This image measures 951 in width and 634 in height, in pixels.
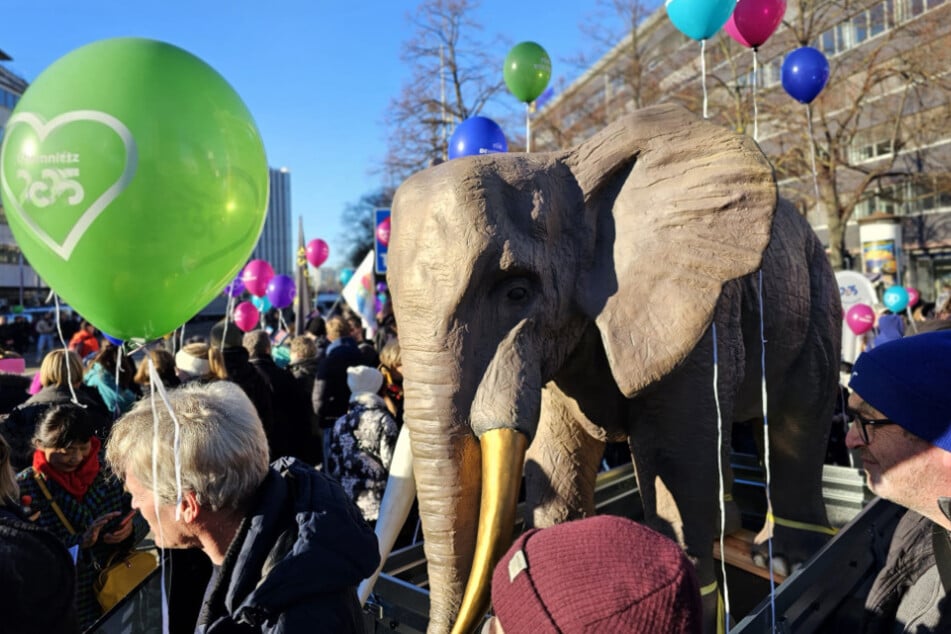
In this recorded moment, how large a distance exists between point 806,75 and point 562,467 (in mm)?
5965

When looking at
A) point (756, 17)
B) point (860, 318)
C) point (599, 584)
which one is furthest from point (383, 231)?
point (599, 584)

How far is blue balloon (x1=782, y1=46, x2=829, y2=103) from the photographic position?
688 centimetres

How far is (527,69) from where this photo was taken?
629cm

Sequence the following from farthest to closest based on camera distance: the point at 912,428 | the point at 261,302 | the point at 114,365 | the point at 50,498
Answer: the point at 261,302, the point at 114,365, the point at 50,498, the point at 912,428

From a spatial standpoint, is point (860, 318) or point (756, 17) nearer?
point (756, 17)

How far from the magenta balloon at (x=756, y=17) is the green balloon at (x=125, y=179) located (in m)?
4.24

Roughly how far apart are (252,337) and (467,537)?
399cm

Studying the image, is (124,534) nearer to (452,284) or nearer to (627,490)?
(452,284)

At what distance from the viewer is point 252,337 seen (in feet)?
18.6

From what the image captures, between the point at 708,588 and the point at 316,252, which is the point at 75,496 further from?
the point at 316,252

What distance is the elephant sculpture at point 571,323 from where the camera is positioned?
213 centimetres

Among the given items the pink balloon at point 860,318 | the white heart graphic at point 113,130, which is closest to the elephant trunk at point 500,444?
the white heart graphic at point 113,130

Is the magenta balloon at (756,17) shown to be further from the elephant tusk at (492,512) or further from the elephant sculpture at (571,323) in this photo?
the elephant tusk at (492,512)

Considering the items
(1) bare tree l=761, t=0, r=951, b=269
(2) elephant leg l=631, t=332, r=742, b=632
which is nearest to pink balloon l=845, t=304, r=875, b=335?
(2) elephant leg l=631, t=332, r=742, b=632
